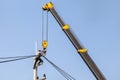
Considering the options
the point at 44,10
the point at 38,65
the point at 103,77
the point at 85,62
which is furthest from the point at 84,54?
the point at 44,10

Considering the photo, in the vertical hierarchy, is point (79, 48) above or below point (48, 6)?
below

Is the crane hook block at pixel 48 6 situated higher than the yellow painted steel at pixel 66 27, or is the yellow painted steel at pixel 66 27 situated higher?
the crane hook block at pixel 48 6

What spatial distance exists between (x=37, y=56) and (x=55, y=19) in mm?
9206

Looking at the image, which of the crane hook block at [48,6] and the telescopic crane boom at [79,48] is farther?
the crane hook block at [48,6]

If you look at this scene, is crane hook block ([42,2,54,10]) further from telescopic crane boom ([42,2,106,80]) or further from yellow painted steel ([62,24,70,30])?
yellow painted steel ([62,24,70,30])

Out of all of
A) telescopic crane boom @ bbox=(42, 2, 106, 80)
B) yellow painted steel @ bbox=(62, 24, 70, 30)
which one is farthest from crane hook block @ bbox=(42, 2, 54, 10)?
yellow painted steel @ bbox=(62, 24, 70, 30)

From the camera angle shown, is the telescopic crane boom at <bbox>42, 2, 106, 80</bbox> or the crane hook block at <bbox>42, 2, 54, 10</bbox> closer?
the telescopic crane boom at <bbox>42, 2, 106, 80</bbox>

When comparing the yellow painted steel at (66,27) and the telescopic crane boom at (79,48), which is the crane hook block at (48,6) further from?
the yellow painted steel at (66,27)

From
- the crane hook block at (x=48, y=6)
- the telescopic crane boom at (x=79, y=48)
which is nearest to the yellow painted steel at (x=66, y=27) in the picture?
the telescopic crane boom at (x=79, y=48)

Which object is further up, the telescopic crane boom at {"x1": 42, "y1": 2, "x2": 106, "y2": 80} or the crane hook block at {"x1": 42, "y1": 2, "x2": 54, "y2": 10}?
the crane hook block at {"x1": 42, "y1": 2, "x2": 54, "y2": 10}

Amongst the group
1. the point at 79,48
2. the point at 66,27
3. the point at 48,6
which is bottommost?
the point at 79,48

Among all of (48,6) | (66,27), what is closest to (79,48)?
(66,27)

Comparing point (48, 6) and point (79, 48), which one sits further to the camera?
point (48, 6)

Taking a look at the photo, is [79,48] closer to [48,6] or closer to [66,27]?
[66,27]
